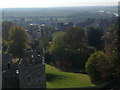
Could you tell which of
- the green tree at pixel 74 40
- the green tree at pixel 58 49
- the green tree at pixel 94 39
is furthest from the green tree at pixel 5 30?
the green tree at pixel 94 39

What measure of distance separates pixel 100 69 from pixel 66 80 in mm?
3597

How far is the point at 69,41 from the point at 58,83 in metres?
13.1

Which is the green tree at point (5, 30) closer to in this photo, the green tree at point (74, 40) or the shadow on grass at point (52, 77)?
the green tree at point (74, 40)

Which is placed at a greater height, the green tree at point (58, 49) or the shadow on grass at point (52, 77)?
the green tree at point (58, 49)

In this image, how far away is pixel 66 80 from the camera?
30.6 meters

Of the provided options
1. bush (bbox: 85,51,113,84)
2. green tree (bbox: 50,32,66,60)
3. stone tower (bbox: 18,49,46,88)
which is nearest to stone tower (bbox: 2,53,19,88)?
stone tower (bbox: 18,49,46,88)

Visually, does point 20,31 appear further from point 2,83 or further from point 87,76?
point 2,83

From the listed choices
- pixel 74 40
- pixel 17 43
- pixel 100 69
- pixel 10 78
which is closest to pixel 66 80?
pixel 100 69

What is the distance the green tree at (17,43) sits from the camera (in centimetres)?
3856

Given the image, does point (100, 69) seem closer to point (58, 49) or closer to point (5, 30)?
point (58, 49)

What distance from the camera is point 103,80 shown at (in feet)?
99.5

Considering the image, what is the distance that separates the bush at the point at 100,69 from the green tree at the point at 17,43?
34.6 feet

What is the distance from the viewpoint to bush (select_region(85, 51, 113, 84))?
30375 mm

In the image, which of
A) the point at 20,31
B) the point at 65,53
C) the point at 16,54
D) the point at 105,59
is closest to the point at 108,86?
the point at 105,59
